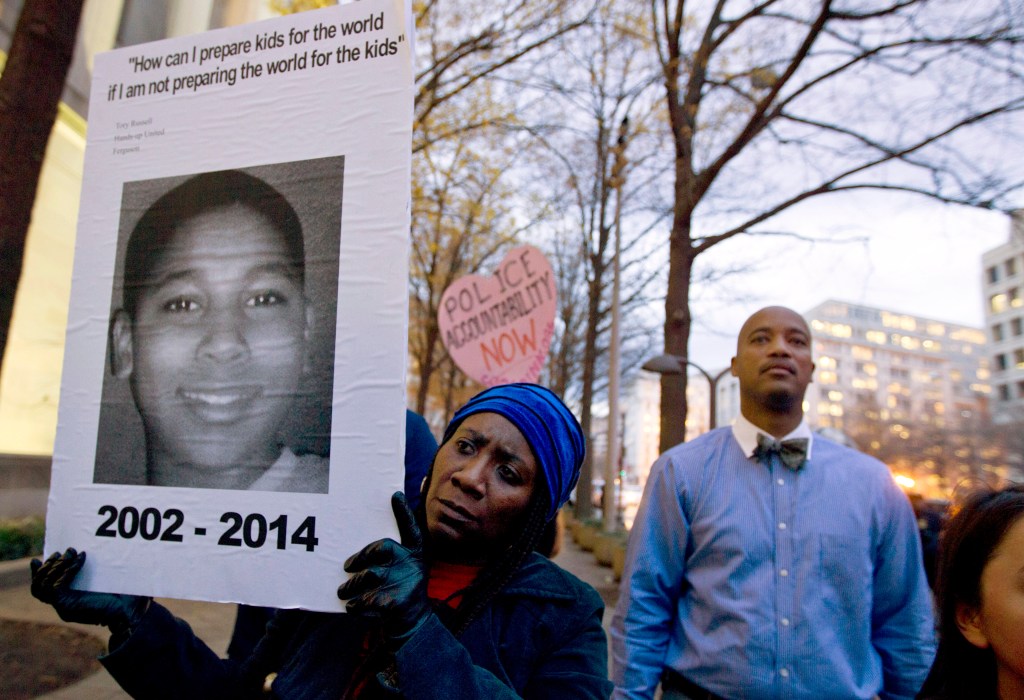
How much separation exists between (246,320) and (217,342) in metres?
0.08

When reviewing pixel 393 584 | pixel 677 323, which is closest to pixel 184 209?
pixel 393 584

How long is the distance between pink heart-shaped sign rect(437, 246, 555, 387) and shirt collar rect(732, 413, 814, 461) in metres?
3.49

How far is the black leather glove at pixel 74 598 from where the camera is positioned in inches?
59.5

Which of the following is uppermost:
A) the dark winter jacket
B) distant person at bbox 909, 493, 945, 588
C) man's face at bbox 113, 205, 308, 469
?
man's face at bbox 113, 205, 308, 469

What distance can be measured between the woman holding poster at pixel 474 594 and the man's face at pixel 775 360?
1.23 meters

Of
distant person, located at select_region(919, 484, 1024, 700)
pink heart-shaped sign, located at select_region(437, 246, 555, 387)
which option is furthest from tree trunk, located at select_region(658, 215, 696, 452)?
distant person, located at select_region(919, 484, 1024, 700)

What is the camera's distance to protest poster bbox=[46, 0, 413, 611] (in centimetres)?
147

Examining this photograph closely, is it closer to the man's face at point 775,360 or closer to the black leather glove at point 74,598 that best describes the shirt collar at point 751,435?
the man's face at point 775,360

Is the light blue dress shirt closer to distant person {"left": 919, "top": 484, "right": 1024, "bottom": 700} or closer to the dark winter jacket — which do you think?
distant person {"left": 919, "top": 484, "right": 1024, "bottom": 700}

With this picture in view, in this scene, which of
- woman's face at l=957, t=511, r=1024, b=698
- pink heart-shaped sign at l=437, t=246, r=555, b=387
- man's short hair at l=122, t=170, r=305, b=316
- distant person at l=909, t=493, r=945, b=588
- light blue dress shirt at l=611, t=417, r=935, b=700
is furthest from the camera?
A: distant person at l=909, t=493, r=945, b=588

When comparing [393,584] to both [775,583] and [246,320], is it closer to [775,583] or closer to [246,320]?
[246,320]

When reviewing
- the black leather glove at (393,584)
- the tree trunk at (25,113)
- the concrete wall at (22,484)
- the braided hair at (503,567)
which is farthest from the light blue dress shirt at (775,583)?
the concrete wall at (22,484)

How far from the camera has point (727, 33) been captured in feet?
28.7

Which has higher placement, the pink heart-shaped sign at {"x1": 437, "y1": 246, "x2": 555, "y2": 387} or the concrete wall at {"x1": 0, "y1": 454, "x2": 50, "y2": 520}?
the pink heart-shaped sign at {"x1": 437, "y1": 246, "x2": 555, "y2": 387}
